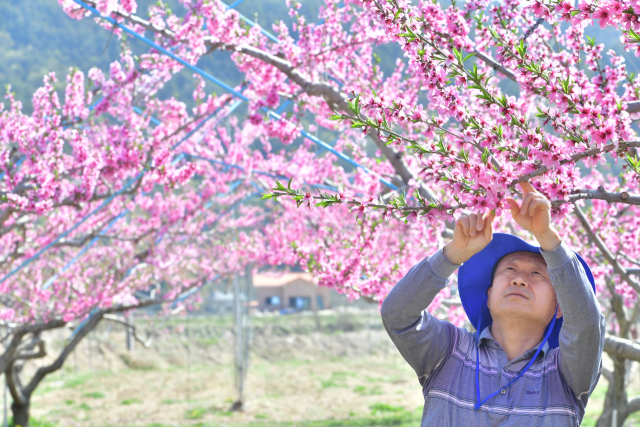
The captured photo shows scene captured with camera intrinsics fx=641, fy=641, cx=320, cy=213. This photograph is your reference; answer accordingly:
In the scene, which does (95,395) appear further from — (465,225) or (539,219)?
(539,219)

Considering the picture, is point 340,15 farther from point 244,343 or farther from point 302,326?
point 302,326

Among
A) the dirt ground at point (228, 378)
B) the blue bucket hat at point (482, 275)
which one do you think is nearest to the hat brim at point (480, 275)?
the blue bucket hat at point (482, 275)

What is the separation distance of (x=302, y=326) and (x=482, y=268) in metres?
17.3

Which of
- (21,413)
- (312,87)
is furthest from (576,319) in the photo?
(21,413)

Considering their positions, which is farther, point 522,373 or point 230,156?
point 230,156

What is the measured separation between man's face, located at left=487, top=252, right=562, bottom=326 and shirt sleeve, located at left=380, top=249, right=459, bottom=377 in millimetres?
182

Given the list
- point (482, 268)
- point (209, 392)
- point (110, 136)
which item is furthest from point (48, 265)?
point (482, 268)

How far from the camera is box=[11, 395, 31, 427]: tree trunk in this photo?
27.6ft

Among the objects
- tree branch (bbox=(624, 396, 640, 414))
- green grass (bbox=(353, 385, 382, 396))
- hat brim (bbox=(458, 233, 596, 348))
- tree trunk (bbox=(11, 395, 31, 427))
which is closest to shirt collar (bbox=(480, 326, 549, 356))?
hat brim (bbox=(458, 233, 596, 348))

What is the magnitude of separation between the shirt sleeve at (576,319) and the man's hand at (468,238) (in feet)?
0.55

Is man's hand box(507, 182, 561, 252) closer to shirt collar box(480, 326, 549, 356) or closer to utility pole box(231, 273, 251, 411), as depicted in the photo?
shirt collar box(480, 326, 549, 356)

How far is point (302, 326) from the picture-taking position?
748 inches

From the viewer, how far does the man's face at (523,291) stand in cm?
176

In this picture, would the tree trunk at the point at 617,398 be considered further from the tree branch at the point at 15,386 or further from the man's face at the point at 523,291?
the tree branch at the point at 15,386
